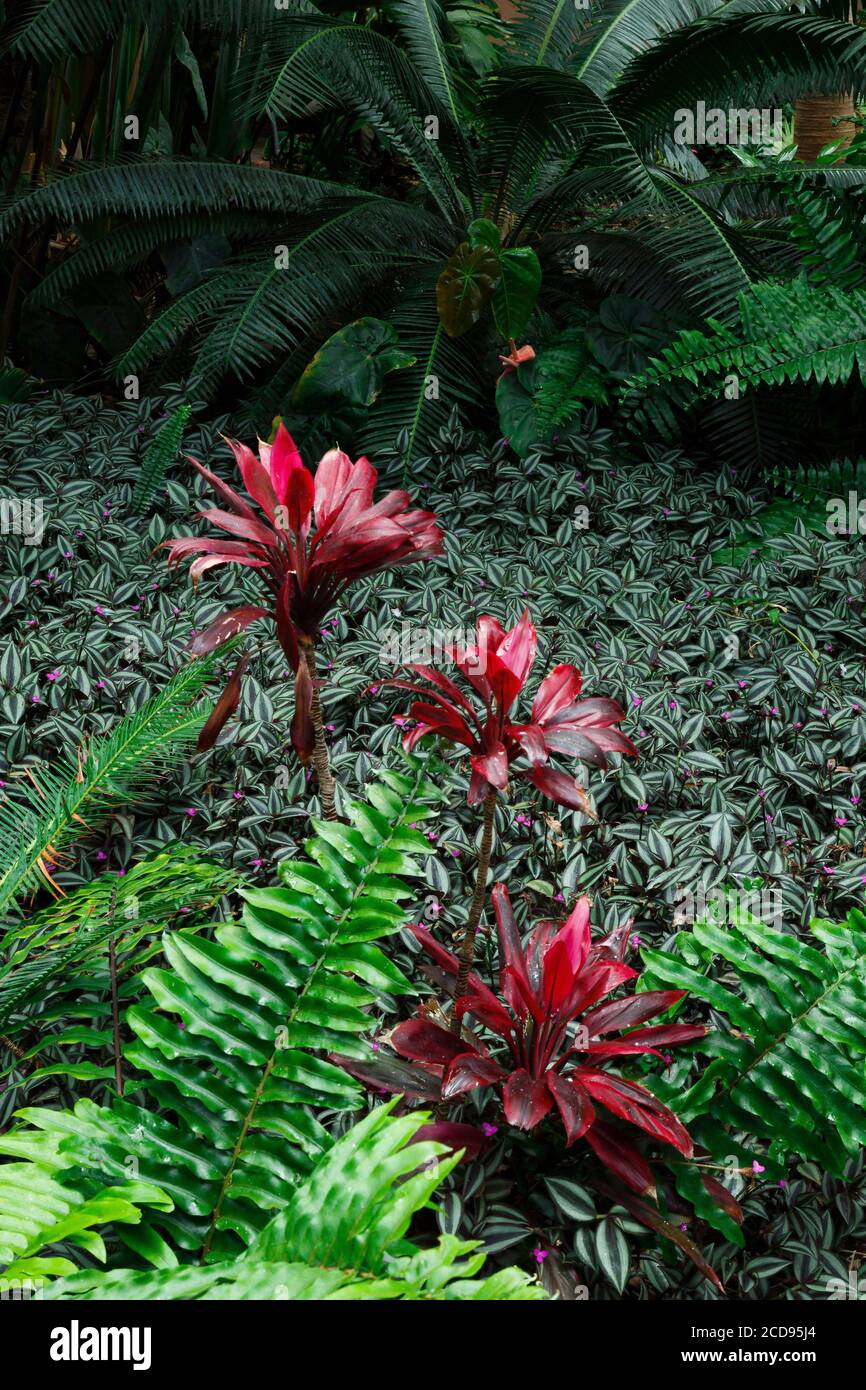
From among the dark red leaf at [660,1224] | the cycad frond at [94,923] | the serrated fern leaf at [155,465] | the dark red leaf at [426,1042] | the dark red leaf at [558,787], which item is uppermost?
the serrated fern leaf at [155,465]

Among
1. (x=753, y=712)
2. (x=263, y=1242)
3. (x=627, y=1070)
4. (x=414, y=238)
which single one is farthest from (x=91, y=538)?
(x=263, y=1242)

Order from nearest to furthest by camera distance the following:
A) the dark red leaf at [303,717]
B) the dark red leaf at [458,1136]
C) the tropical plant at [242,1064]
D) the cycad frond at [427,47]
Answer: the tropical plant at [242,1064], the dark red leaf at [458,1136], the dark red leaf at [303,717], the cycad frond at [427,47]

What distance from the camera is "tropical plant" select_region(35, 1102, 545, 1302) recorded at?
3.99 feet

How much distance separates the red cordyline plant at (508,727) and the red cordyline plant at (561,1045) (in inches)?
3.3

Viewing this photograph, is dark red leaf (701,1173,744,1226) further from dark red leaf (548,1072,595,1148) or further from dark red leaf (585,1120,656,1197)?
dark red leaf (548,1072,595,1148)

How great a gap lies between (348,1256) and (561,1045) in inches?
24.3

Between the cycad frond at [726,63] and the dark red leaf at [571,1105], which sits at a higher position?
the cycad frond at [726,63]

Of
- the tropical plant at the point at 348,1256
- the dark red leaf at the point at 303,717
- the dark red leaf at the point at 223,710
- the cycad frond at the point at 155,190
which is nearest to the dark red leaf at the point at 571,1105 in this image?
the tropical plant at the point at 348,1256

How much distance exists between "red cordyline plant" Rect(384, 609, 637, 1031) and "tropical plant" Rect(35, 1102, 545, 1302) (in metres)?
0.52

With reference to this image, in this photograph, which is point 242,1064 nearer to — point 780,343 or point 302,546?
point 302,546

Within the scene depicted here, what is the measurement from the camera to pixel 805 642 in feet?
10.2

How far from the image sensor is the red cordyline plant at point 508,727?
5.61ft

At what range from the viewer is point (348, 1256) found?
4.18ft

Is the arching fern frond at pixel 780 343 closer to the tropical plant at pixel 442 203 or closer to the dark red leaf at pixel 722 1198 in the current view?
the tropical plant at pixel 442 203
